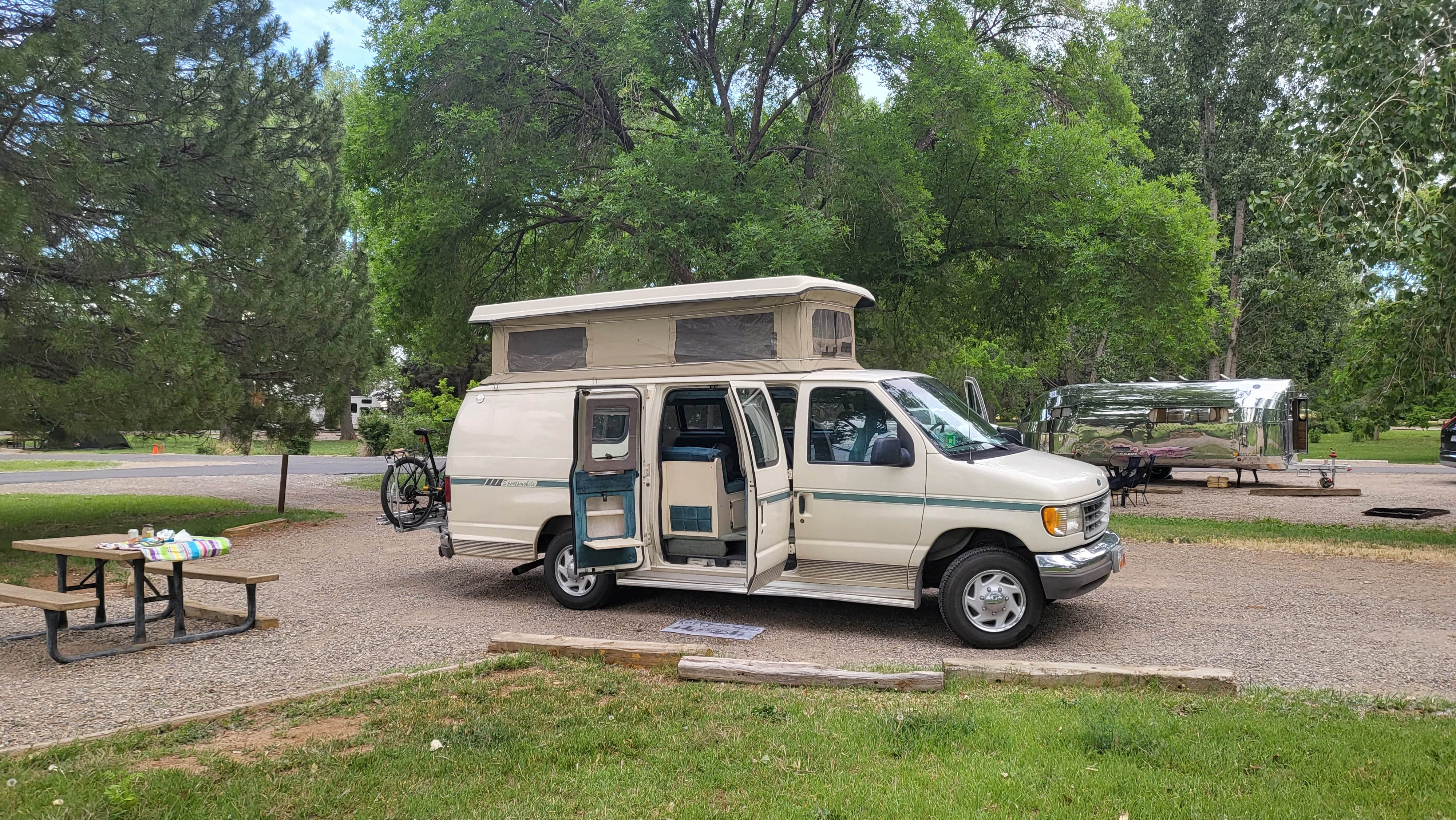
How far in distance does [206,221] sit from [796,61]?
11.7 metres

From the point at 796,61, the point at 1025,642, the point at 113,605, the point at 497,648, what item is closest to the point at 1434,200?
the point at 1025,642

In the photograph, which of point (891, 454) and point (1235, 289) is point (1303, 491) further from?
point (1235, 289)

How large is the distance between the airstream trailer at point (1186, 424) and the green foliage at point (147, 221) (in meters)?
16.3

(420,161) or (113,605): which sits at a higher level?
(420,161)

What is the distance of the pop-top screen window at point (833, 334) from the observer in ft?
27.8

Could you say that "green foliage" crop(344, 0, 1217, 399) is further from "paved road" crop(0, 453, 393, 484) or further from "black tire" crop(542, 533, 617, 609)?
"black tire" crop(542, 533, 617, 609)

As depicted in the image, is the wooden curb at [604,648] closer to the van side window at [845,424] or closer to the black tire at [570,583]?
the black tire at [570,583]

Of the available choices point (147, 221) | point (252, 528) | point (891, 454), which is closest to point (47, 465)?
point (252, 528)

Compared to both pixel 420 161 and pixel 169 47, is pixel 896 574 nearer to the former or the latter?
pixel 169 47

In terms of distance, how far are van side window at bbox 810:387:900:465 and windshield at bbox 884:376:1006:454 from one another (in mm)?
209

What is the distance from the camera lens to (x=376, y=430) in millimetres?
31016

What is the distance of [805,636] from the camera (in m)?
7.76

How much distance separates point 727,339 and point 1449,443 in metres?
21.2

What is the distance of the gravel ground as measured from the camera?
6.34m
